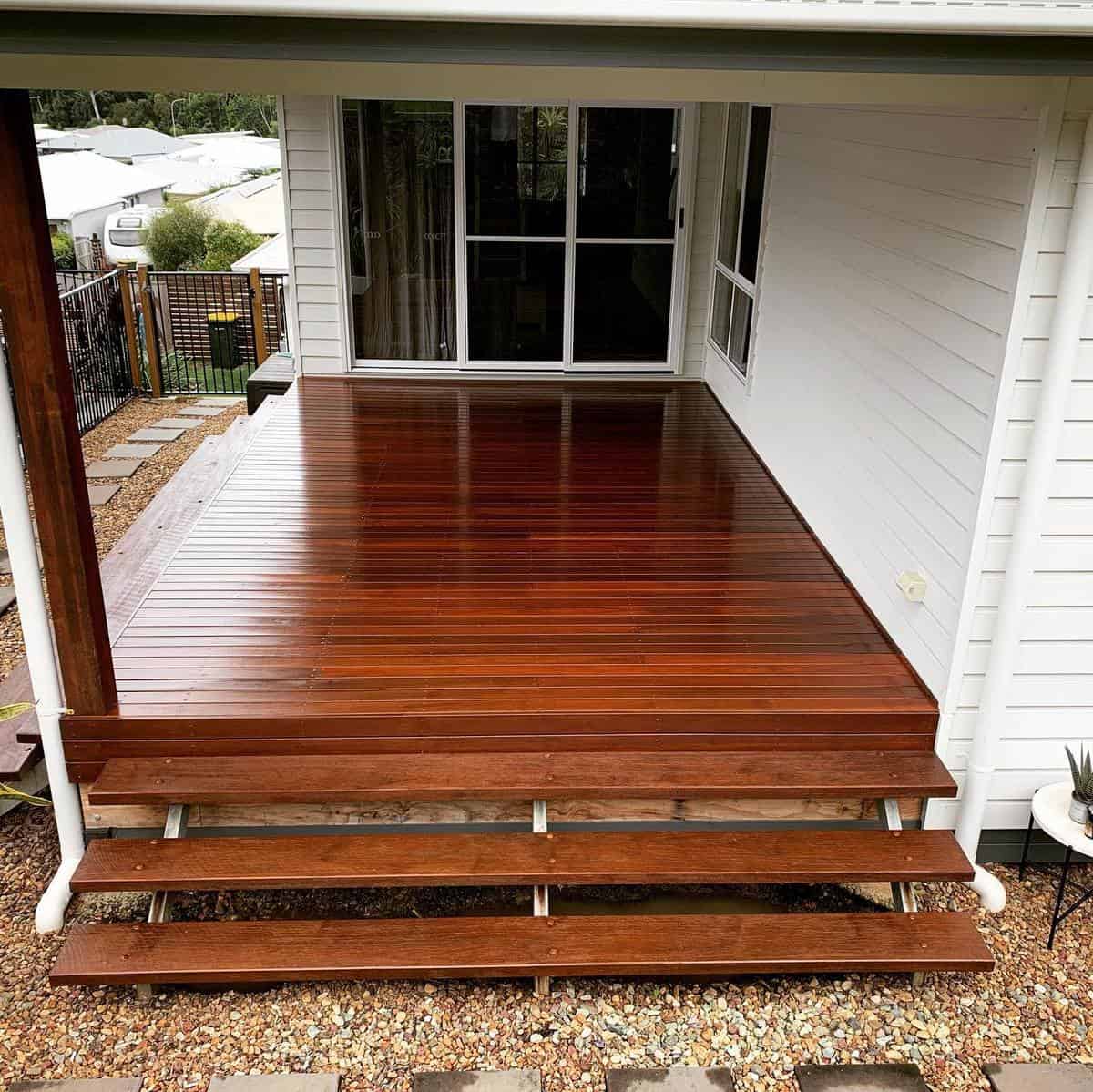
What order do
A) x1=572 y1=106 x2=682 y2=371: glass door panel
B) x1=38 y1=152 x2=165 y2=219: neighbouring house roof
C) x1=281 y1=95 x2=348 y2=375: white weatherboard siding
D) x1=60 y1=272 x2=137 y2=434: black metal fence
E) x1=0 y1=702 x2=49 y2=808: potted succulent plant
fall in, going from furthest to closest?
x1=38 y1=152 x2=165 y2=219: neighbouring house roof, x1=60 y1=272 x2=137 y2=434: black metal fence, x1=572 y1=106 x2=682 y2=371: glass door panel, x1=281 y1=95 x2=348 y2=375: white weatherboard siding, x1=0 y1=702 x2=49 y2=808: potted succulent plant

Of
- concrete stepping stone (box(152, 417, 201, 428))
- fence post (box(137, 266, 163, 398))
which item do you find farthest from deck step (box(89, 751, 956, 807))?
fence post (box(137, 266, 163, 398))

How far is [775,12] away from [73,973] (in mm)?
2977

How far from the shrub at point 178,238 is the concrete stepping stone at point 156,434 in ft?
22.3

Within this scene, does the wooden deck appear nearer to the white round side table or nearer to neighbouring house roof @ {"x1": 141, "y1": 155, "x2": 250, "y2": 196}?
the white round side table

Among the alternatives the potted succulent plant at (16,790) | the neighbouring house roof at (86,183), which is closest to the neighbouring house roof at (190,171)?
the neighbouring house roof at (86,183)

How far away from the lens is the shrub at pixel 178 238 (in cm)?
1427

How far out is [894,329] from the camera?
12.3ft

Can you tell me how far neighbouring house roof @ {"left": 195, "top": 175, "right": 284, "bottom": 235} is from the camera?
14.1m

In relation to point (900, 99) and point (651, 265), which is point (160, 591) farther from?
point (651, 265)

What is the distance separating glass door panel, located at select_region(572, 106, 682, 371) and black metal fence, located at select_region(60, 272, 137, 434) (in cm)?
438

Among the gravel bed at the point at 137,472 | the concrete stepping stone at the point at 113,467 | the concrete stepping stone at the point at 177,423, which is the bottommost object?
the gravel bed at the point at 137,472

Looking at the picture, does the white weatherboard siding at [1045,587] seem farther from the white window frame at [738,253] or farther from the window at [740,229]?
the window at [740,229]

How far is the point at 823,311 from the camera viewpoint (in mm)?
4602

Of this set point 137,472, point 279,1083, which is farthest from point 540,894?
point 137,472
